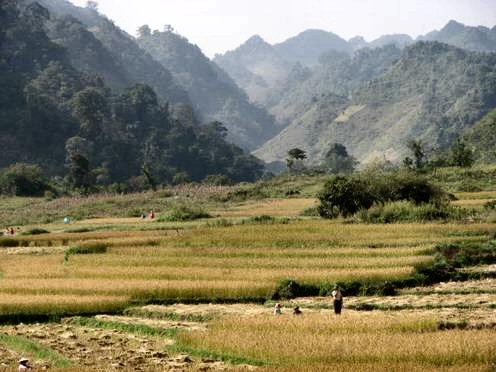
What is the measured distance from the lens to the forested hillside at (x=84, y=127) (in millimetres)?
139250

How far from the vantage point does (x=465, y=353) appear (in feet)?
64.0

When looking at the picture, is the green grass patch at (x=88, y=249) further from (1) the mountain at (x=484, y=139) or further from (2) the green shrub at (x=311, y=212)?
(1) the mountain at (x=484, y=139)

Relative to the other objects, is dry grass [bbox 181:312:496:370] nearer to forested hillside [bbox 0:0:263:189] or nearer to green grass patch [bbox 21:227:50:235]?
green grass patch [bbox 21:227:50:235]

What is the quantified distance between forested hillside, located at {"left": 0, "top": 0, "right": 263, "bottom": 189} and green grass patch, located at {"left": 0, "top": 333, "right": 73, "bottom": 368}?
283 feet

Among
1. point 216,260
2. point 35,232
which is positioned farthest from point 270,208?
point 216,260

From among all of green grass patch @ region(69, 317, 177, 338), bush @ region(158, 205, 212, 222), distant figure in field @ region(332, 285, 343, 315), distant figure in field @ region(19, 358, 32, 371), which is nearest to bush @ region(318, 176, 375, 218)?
bush @ region(158, 205, 212, 222)

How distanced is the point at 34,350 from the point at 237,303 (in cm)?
980

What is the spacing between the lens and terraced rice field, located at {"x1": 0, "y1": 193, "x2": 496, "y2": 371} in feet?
68.1

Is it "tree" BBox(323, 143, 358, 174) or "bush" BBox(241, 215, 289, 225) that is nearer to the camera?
"bush" BBox(241, 215, 289, 225)

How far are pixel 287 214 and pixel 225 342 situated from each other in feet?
131

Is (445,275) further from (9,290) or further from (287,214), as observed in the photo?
(287,214)

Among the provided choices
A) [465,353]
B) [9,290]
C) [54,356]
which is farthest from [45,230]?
[465,353]

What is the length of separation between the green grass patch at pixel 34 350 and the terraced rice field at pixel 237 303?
0.17ft

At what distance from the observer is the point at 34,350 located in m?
23.0
